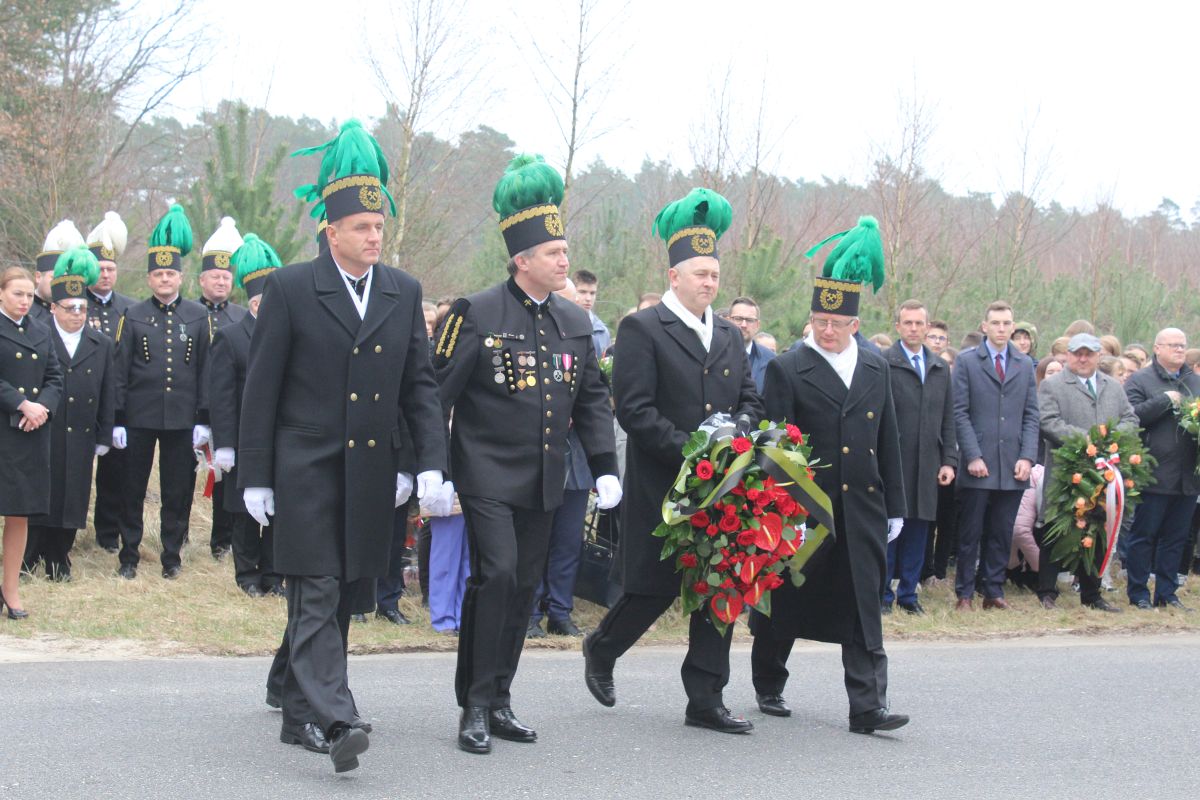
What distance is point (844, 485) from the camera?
21.5ft

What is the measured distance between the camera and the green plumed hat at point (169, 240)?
10.7 meters

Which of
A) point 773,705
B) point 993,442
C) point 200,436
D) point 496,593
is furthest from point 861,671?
point 200,436

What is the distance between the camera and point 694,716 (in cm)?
641

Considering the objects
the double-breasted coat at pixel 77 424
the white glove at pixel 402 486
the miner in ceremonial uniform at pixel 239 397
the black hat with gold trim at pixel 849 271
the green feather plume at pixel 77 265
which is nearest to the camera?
the white glove at pixel 402 486

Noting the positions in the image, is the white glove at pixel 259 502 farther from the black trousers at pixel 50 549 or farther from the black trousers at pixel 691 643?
the black trousers at pixel 50 549

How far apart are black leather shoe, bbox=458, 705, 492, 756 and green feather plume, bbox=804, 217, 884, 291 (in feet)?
9.08

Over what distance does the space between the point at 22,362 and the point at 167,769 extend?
4379 millimetres

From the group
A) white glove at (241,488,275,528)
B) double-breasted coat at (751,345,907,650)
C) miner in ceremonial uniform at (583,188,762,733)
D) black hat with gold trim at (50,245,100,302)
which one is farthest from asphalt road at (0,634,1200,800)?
black hat with gold trim at (50,245,100,302)

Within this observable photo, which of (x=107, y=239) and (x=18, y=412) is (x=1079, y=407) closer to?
(x=18, y=412)

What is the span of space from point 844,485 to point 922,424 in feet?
12.6

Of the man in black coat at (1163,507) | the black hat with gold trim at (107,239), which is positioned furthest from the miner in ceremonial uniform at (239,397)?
the man in black coat at (1163,507)

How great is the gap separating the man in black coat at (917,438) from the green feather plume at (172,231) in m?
5.63

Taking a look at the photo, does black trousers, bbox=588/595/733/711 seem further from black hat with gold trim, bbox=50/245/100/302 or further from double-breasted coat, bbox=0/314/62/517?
black hat with gold trim, bbox=50/245/100/302

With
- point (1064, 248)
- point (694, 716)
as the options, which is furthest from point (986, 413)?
point (1064, 248)
